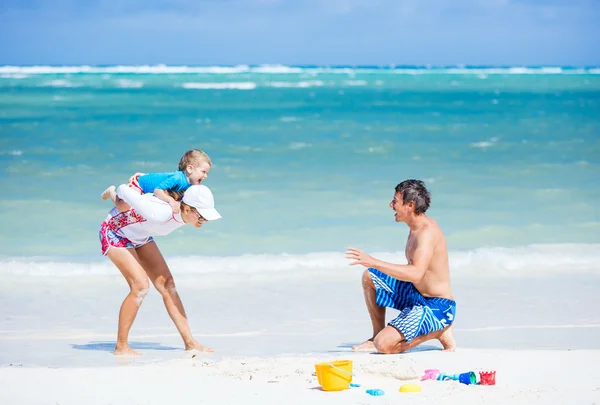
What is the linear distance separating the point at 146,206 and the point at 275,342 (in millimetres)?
1576

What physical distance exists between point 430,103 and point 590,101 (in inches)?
278

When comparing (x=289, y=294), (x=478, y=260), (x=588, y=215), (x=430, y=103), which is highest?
(x=430, y=103)

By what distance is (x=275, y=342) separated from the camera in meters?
6.40

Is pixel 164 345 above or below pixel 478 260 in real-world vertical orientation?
below

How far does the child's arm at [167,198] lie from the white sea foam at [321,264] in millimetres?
3164

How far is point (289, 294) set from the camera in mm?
7996

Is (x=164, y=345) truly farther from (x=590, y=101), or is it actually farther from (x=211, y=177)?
(x=590, y=101)

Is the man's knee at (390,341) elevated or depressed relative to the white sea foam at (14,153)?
depressed

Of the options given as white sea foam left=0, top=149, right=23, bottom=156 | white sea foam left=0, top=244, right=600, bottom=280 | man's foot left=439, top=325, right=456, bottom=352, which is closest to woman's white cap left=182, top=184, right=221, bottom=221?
man's foot left=439, top=325, right=456, bottom=352

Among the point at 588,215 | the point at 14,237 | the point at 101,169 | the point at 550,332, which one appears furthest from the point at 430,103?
the point at 550,332

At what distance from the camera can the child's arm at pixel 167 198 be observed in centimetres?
551

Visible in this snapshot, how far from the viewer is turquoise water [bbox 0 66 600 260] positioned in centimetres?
1066

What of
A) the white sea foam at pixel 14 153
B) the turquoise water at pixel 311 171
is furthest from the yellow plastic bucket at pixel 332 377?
the white sea foam at pixel 14 153

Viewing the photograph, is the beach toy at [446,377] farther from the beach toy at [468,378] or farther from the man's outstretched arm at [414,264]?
the man's outstretched arm at [414,264]
